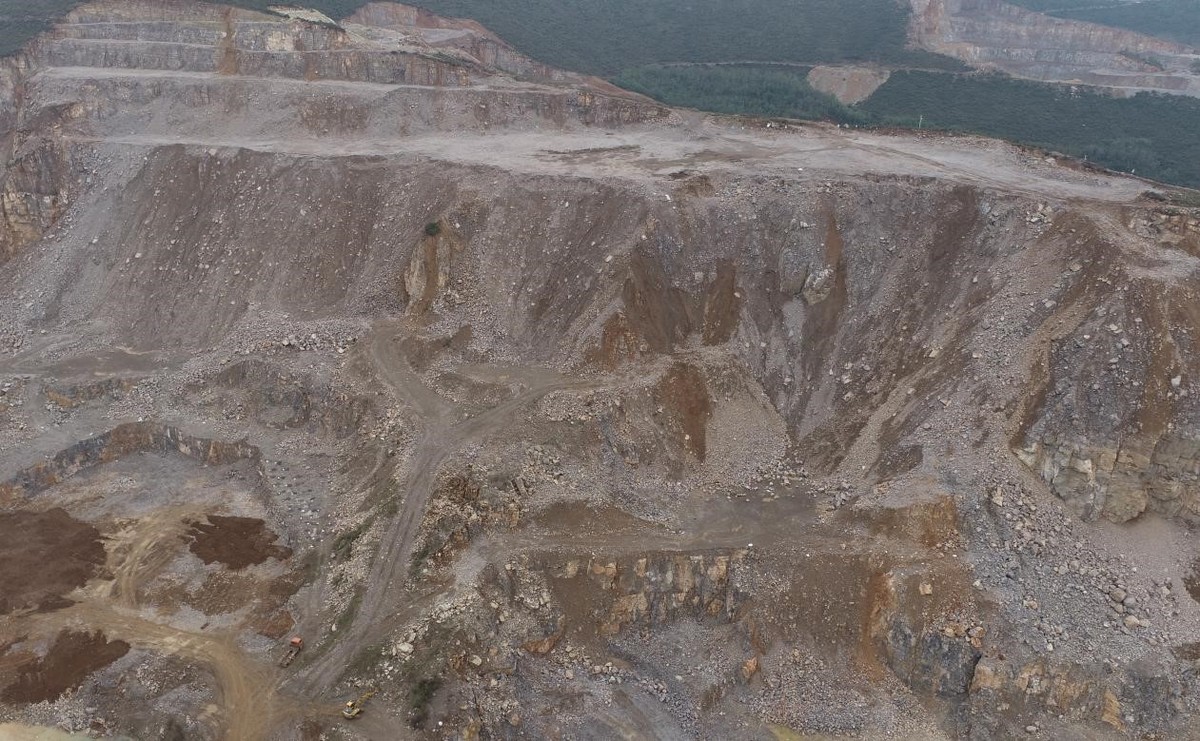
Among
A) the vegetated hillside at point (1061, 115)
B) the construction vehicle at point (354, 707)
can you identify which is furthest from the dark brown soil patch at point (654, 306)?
the vegetated hillside at point (1061, 115)

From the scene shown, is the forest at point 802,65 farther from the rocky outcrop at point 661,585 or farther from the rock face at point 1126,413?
the rocky outcrop at point 661,585

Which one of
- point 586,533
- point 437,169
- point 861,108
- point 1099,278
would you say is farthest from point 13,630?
point 861,108

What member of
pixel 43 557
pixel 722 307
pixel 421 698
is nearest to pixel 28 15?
pixel 43 557

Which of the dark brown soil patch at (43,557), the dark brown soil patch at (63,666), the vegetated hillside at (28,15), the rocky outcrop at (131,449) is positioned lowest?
the dark brown soil patch at (43,557)

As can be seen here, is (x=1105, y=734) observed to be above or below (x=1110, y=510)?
below

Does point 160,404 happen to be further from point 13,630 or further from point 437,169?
point 437,169

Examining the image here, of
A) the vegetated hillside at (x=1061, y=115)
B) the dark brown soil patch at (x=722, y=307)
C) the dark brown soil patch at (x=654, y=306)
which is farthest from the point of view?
the vegetated hillside at (x=1061, y=115)
